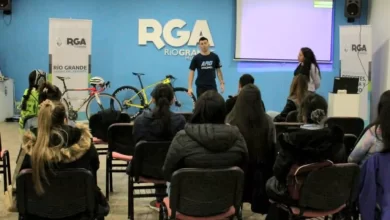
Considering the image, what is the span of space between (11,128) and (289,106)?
17.7 feet

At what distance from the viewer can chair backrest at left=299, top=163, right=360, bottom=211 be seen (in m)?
2.83

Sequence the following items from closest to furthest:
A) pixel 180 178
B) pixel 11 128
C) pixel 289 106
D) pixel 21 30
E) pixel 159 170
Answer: pixel 180 178
pixel 159 170
pixel 289 106
pixel 11 128
pixel 21 30

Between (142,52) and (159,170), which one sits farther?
(142,52)

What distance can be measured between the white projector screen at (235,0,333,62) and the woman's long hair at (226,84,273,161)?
19.9ft

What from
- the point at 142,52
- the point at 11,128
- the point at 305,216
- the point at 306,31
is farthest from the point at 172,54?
the point at 305,216

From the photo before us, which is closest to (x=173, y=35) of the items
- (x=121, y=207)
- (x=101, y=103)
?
(x=101, y=103)

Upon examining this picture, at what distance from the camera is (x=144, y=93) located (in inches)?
368

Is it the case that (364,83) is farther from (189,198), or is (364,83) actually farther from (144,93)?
(189,198)

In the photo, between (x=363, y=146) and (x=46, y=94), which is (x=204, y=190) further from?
(x=46, y=94)

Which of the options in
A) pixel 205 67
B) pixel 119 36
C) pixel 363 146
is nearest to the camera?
pixel 363 146

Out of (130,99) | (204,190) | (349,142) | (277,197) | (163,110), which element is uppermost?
(163,110)

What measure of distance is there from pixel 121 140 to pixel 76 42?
467 centimetres

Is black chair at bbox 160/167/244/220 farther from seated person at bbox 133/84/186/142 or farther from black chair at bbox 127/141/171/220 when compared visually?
seated person at bbox 133/84/186/142

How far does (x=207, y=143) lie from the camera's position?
277 cm
